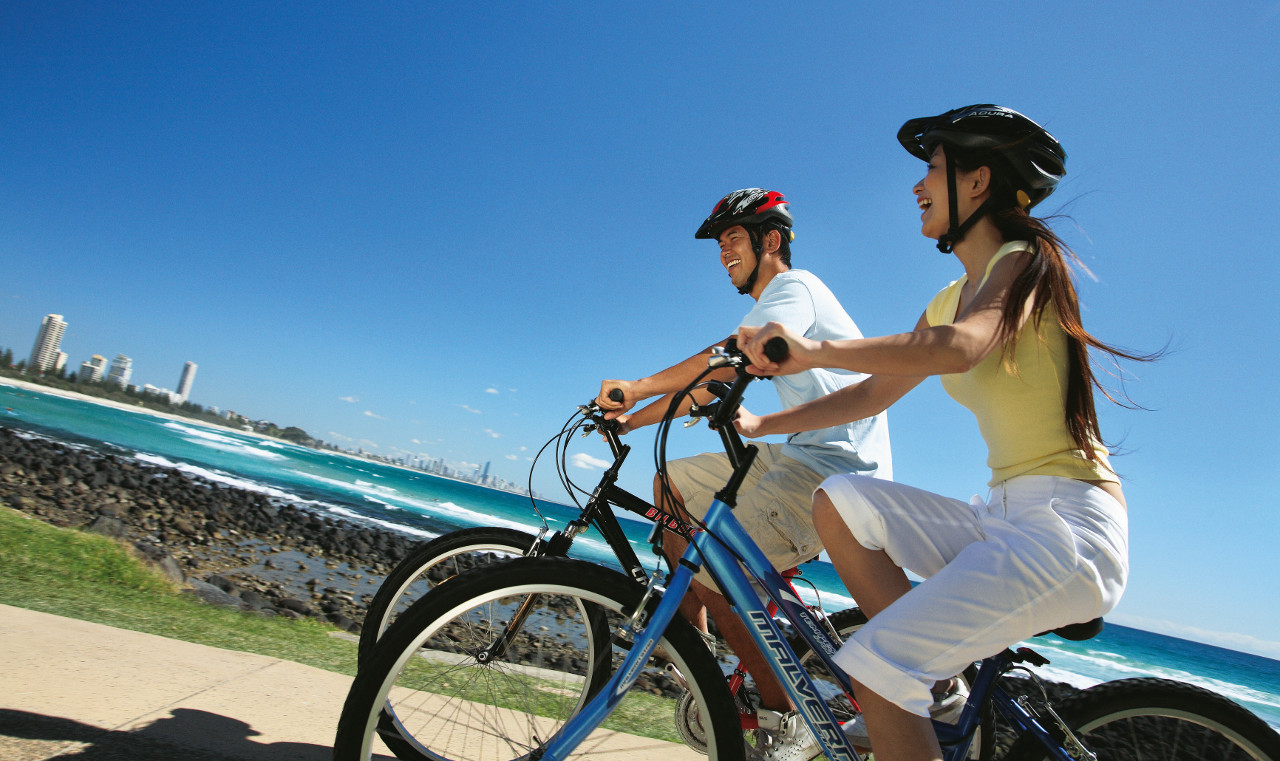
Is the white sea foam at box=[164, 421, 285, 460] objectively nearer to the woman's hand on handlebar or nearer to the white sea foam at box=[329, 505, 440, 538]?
the white sea foam at box=[329, 505, 440, 538]

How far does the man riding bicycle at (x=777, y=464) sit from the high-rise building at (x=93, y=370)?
419 ft

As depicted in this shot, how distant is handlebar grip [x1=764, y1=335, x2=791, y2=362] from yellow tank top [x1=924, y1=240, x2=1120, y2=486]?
60 centimetres

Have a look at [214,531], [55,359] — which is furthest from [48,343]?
[214,531]

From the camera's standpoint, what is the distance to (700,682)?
1.54 meters

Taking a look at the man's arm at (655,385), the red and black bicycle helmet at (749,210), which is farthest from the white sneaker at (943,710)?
the red and black bicycle helmet at (749,210)

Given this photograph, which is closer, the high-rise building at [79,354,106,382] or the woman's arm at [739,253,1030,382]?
the woman's arm at [739,253,1030,382]

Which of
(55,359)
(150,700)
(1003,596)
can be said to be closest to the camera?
(1003,596)

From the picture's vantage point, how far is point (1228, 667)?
121 feet

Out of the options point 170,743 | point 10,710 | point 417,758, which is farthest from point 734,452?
point 10,710

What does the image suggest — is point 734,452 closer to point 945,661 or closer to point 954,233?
point 945,661

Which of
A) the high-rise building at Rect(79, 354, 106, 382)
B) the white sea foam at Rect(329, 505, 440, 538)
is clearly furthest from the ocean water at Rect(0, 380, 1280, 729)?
the high-rise building at Rect(79, 354, 106, 382)

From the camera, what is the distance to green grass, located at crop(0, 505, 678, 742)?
317 cm

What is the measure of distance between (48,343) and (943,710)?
14032 cm

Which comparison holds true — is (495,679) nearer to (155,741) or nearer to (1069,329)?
(155,741)
